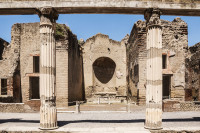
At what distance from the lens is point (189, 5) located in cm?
559

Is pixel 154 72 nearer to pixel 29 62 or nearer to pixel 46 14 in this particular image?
pixel 46 14

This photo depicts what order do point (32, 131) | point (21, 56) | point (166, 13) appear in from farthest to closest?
point (21, 56) < point (166, 13) < point (32, 131)

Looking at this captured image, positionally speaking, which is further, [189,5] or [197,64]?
[197,64]

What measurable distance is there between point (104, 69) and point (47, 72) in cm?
1470

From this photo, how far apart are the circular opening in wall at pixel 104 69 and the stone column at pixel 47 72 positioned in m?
13.8

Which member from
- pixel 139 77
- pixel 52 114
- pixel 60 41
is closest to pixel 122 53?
pixel 139 77

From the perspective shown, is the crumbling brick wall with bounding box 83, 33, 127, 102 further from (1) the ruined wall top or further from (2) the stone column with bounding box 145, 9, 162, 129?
(2) the stone column with bounding box 145, 9, 162, 129

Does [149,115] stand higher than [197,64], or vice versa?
[197,64]

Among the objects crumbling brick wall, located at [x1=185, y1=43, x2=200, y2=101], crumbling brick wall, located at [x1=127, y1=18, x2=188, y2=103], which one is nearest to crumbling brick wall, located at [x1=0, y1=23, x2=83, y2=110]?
crumbling brick wall, located at [x1=127, y1=18, x2=188, y2=103]

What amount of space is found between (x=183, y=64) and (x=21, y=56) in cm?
1180

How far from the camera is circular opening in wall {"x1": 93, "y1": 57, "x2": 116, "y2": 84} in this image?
19359mm

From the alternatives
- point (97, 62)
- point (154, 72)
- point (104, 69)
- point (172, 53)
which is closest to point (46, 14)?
point (154, 72)

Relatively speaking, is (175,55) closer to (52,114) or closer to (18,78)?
(52,114)

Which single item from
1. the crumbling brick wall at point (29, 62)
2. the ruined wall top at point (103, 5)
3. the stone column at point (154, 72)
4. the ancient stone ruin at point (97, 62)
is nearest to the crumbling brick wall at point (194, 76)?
the ancient stone ruin at point (97, 62)
